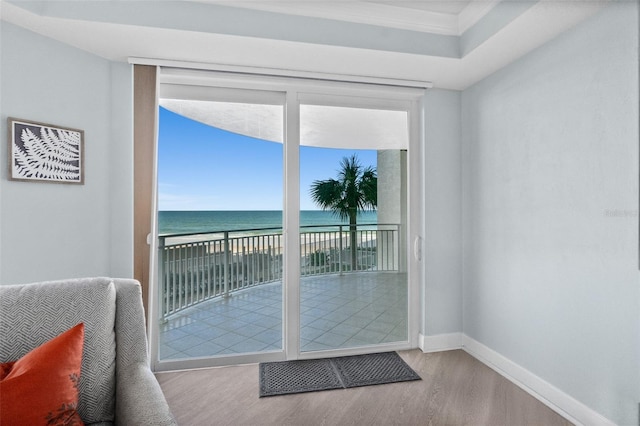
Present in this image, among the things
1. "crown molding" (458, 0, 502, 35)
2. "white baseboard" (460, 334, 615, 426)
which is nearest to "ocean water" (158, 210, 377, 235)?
"white baseboard" (460, 334, 615, 426)

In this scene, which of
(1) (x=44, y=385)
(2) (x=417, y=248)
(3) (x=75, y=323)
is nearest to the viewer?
(1) (x=44, y=385)

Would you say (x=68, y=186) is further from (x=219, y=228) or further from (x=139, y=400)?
(x=139, y=400)

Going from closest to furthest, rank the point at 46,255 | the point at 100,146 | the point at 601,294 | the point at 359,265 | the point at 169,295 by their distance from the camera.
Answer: the point at 601,294, the point at 46,255, the point at 100,146, the point at 169,295, the point at 359,265

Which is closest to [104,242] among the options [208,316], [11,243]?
[11,243]

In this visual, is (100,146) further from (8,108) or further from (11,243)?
(11,243)

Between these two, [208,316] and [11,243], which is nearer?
[11,243]

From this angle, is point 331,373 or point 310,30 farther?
point 331,373

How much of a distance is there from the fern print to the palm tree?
1744 mm

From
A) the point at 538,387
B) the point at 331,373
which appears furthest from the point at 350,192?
the point at 538,387

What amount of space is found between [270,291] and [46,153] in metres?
1.86

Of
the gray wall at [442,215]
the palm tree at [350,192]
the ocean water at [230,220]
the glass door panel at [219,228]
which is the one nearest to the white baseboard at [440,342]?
the gray wall at [442,215]

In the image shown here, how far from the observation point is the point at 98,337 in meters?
1.33

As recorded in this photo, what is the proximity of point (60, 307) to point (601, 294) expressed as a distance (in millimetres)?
2705

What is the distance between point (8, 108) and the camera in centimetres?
199
